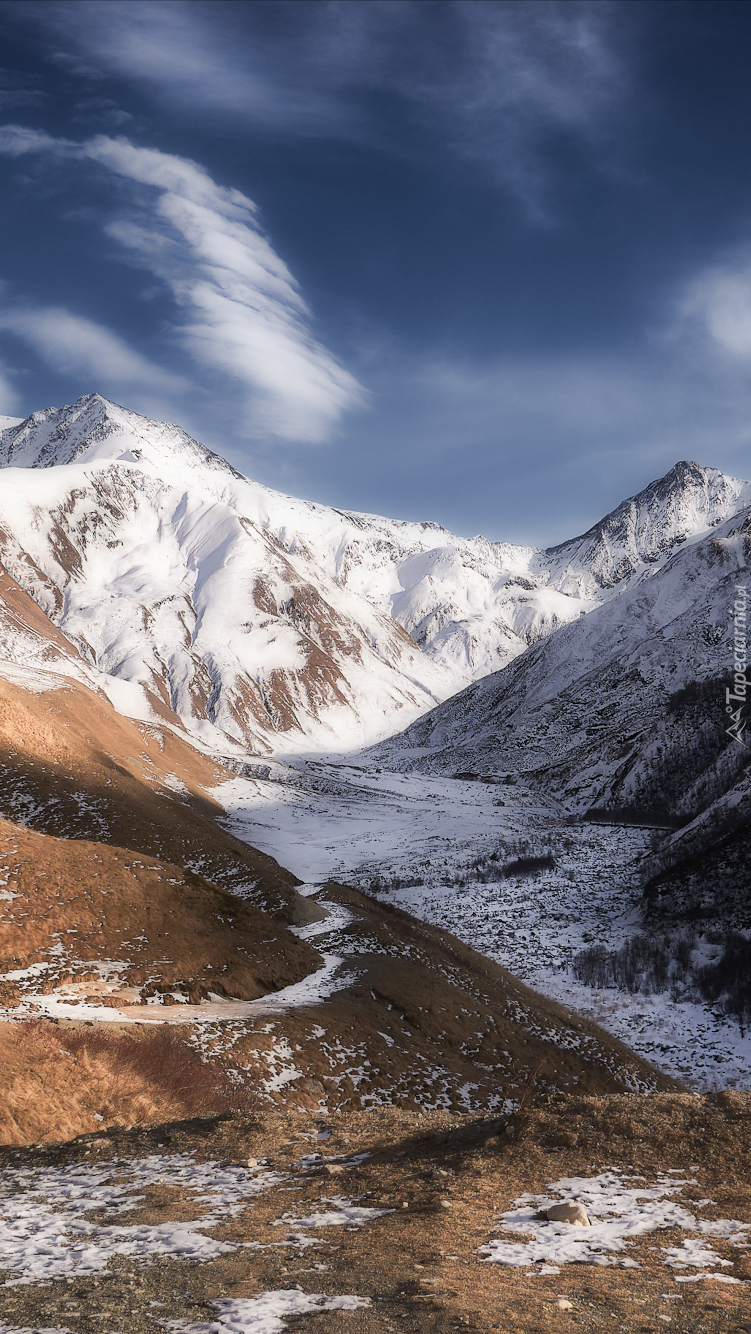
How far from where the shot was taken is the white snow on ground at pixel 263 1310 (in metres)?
6.96

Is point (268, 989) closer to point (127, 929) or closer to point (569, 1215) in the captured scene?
point (127, 929)

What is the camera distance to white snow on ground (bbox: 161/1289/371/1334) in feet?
22.8

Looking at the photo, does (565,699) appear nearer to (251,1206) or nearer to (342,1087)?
(342,1087)

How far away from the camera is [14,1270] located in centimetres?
861

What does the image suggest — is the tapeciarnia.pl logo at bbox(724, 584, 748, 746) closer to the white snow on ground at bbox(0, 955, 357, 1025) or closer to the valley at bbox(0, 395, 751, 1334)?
the valley at bbox(0, 395, 751, 1334)

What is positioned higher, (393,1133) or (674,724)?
(674,724)

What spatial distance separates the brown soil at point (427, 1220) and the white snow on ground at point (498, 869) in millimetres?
21421

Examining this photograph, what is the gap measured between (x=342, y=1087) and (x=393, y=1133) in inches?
323

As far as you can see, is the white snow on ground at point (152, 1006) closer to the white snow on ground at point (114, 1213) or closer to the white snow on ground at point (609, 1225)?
the white snow on ground at point (114, 1213)

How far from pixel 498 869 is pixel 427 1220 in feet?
218

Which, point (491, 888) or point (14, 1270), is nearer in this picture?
point (14, 1270)

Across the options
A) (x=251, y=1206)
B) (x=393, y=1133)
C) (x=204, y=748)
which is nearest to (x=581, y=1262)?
(x=251, y=1206)

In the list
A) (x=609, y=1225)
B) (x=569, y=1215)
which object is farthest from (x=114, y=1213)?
(x=609, y=1225)

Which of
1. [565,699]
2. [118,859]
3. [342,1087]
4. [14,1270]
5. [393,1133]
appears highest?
[565,699]
